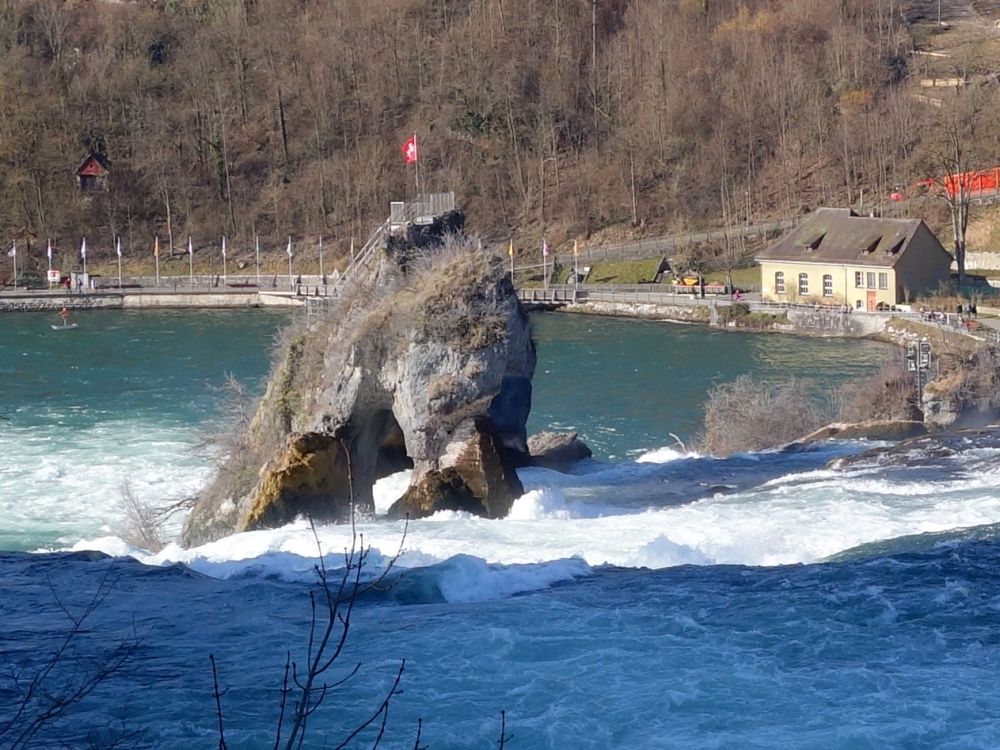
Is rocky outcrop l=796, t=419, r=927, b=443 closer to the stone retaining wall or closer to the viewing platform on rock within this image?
the viewing platform on rock

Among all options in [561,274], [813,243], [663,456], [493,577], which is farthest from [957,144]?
[493,577]

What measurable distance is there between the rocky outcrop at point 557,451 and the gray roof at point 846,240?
33115 millimetres

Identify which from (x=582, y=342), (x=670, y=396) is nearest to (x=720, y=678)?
(x=670, y=396)

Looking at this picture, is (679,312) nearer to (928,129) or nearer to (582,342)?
(582,342)

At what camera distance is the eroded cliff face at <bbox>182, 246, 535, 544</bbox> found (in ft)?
99.3

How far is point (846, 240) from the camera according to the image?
72688 mm

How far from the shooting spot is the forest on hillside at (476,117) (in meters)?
96.1

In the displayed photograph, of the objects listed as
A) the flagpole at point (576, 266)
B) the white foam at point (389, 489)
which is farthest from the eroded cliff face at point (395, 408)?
the flagpole at point (576, 266)

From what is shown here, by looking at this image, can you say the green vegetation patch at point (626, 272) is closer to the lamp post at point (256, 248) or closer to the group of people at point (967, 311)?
the group of people at point (967, 311)

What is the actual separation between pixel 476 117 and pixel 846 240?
37441mm

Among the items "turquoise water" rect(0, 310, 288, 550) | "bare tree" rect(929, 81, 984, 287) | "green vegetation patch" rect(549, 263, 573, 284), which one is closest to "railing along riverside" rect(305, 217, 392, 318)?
"turquoise water" rect(0, 310, 288, 550)

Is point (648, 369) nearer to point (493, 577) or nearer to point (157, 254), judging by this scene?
point (493, 577)

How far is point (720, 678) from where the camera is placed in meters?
19.1

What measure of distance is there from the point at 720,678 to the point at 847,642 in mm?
2212
